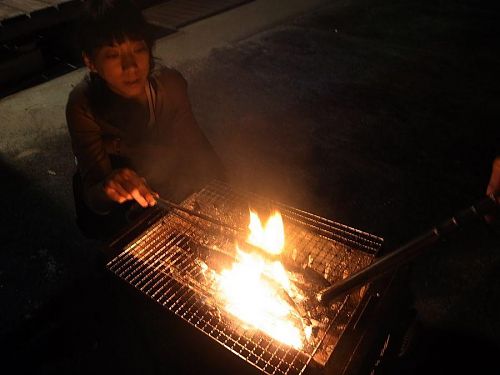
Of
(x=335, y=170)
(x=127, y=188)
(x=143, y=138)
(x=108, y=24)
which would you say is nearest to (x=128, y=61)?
(x=108, y=24)

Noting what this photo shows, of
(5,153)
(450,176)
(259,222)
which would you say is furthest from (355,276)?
(5,153)

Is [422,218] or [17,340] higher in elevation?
[422,218]

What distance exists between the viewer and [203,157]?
362cm

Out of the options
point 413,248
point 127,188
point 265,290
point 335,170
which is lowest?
point 127,188

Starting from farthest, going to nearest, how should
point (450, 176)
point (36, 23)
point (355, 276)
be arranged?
point (36, 23) < point (450, 176) < point (355, 276)

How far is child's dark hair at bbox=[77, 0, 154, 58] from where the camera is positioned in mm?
2635

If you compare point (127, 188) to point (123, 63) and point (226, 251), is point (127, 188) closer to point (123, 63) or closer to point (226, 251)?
point (226, 251)

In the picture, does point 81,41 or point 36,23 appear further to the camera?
point 36,23

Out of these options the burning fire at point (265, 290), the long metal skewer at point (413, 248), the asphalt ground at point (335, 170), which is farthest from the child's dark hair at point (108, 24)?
the long metal skewer at point (413, 248)

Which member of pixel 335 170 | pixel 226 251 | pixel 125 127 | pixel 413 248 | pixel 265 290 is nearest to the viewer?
pixel 413 248

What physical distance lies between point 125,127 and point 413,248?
100 inches

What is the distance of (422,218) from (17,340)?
420 centimetres

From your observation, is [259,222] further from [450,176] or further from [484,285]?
[450,176]

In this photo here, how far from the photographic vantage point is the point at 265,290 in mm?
2168
